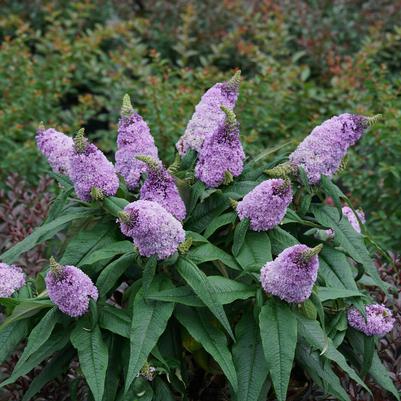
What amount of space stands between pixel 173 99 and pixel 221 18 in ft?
8.00

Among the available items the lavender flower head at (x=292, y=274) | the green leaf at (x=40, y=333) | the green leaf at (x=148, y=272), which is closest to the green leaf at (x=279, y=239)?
the lavender flower head at (x=292, y=274)

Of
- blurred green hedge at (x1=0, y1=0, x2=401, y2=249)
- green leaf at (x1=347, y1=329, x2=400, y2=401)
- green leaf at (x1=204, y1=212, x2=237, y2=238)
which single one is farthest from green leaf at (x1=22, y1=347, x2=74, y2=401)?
blurred green hedge at (x1=0, y1=0, x2=401, y2=249)

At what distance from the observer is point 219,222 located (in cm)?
287

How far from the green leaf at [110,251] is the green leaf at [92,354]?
0.67 feet

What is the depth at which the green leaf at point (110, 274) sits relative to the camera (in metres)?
2.72

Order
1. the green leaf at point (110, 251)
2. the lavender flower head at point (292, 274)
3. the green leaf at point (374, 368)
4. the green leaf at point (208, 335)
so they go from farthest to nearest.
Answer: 1. the green leaf at point (374, 368)
2. the green leaf at point (110, 251)
3. the green leaf at point (208, 335)
4. the lavender flower head at point (292, 274)

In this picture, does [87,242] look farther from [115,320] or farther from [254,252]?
[254,252]

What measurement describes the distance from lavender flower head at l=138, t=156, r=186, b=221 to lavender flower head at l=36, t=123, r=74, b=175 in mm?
411

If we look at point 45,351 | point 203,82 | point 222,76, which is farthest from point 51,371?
point 222,76

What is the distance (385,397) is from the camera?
3.14 m

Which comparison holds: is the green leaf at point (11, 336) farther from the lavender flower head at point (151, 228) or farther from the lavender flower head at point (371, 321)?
the lavender flower head at point (371, 321)

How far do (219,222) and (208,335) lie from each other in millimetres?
417

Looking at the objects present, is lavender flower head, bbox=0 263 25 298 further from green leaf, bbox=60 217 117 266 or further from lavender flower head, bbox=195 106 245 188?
lavender flower head, bbox=195 106 245 188

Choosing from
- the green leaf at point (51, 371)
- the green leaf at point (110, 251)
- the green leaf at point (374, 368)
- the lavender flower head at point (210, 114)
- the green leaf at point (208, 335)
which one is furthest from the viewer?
the lavender flower head at point (210, 114)
